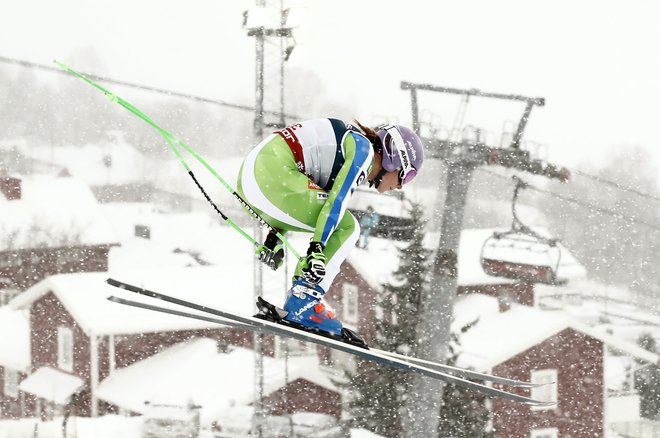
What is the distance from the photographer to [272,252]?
169 inches

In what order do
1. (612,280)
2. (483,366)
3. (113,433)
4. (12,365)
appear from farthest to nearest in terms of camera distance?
1. (612,280)
2. (12,365)
3. (483,366)
4. (113,433)

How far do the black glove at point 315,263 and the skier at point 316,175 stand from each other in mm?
21

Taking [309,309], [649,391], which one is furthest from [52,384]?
[649,391]

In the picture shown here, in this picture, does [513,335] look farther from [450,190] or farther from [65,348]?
[65,348]

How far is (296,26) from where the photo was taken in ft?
31.5

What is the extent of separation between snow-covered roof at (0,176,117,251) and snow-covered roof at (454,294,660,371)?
46.9ft

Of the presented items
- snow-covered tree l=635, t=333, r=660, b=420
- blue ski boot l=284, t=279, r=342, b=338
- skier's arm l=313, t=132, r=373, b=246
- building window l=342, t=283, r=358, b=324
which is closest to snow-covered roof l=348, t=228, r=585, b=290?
building window l=342, t=283, r=358, b=324

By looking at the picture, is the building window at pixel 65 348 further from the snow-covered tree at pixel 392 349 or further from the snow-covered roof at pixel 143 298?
the snow-covered tree at pixel 392 349

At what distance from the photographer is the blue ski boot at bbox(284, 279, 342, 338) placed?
4012mm

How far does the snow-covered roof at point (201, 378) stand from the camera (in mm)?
16531

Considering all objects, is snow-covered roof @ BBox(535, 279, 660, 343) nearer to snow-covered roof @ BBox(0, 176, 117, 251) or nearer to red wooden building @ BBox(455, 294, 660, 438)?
red wooden building @ BBox(455, 294, 660, 438)

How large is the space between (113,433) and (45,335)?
6649mm

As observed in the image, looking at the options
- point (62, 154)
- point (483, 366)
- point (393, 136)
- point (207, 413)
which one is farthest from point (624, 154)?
point (393, 136)

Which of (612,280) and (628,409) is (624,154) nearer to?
(612,280)
